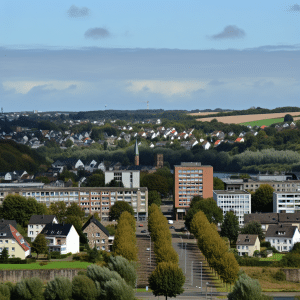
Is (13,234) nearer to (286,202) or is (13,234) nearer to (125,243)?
(125,243)

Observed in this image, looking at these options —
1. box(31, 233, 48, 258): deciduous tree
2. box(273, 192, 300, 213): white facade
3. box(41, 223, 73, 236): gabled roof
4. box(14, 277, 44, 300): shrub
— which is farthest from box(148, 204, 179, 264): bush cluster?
box(273, 192, 300, 213): white facade

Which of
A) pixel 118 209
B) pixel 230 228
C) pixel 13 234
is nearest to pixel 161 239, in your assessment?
pixel 230 228

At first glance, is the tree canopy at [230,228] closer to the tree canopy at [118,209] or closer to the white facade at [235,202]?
the white facade at [235,202]

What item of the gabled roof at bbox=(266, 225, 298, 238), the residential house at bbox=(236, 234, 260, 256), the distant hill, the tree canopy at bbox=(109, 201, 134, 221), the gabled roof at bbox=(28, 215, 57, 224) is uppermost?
the distant hill

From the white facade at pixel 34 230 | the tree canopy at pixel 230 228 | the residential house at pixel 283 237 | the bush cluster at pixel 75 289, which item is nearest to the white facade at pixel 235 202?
the tree canopy at pixel 230 228

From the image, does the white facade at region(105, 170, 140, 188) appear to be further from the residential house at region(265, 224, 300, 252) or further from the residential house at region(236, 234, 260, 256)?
the residential house at region(236, 234, 260, 256)

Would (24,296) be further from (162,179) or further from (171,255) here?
(162,179)
